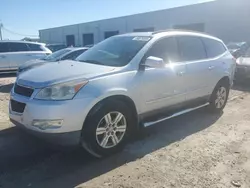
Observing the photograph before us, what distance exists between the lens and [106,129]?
3443 mm

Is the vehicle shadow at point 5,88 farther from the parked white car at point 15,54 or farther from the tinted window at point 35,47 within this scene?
the tinted window at point 35,47

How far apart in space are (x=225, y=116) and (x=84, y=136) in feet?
11.3

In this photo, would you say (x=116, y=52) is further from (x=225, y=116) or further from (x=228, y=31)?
(x=228, y=31)

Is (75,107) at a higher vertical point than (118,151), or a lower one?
higher

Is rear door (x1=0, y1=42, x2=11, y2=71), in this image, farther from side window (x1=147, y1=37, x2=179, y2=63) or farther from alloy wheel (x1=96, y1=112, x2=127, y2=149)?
alloy wheel (x1=96, y1=112, x2=127, y2=149)

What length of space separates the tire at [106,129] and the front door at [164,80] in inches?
16.5

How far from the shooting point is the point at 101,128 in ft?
11.1

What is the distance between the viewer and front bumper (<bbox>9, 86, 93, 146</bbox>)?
9.84 feet

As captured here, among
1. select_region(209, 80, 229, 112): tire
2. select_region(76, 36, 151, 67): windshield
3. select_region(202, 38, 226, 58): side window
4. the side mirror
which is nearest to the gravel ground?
select_region(209, 80, 229, 112): tire

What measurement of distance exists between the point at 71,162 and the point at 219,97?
359cm

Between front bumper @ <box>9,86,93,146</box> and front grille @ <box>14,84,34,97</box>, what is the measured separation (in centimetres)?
7

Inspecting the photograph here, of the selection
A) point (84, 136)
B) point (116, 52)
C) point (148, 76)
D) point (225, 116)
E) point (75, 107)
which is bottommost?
point (225, 116)

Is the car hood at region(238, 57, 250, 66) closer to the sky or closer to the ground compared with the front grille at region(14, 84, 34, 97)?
closer to the ground

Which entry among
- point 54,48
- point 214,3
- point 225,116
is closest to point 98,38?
point 54,48
